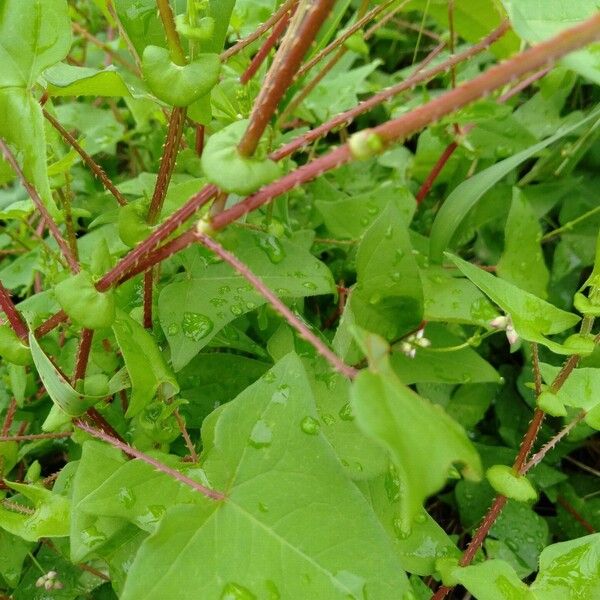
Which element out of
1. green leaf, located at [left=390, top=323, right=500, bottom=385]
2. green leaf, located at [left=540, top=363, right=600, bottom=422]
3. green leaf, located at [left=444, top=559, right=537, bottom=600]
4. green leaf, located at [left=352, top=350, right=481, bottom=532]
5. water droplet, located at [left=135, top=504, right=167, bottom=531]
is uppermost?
green leaf, located at [left=352, top=350, right=481, bottom=532]

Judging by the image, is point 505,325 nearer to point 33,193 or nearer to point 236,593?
point 236,593

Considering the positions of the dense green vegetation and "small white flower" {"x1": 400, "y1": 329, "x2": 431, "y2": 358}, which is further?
"small white flower" {"x1": 400, "y1": 329, "x2": 431, "y2": 358}

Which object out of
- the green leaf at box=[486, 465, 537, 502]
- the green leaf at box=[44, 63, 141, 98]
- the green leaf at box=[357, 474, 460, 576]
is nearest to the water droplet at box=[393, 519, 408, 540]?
the green leaf at box=[357, 474, 460, 576]

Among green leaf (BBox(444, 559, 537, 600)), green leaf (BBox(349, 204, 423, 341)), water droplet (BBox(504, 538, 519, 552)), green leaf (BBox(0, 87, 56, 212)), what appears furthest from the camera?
water droplet (BBox(504, 538, 519, 552))

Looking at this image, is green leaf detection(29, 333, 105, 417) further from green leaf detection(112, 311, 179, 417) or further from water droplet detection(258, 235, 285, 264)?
water droplet detection(258, 235, 285, 264)

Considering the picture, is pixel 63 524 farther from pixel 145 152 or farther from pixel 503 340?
pixel 145 152

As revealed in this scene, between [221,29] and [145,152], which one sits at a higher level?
[221,29]

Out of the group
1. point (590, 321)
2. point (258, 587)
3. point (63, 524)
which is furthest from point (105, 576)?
point (590, 321)
